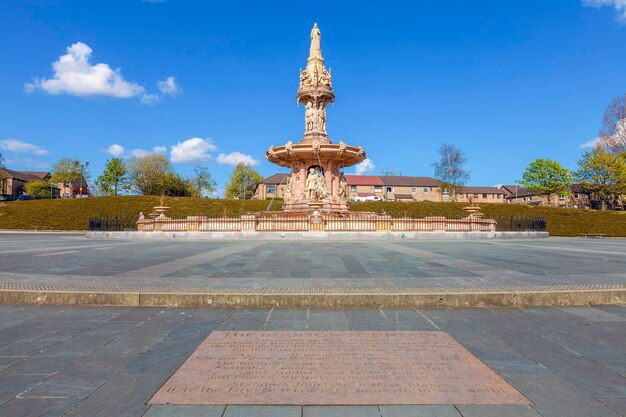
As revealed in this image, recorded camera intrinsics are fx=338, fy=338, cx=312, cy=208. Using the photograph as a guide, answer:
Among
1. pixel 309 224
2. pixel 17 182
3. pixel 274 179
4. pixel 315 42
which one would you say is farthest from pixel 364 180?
pixel 17 182

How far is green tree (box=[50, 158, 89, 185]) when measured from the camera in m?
88.2

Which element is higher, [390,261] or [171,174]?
[171,174]

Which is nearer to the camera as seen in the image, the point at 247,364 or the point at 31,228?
the point at 247,364

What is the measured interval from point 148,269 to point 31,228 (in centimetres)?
3981

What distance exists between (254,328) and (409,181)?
105375mm

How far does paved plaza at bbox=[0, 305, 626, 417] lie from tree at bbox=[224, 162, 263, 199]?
304ft

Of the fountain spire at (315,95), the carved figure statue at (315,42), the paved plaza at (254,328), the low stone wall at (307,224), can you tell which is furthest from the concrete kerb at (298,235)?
the carved figure statue at (315,42)

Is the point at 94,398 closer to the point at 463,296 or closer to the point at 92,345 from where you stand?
the point at 92,345

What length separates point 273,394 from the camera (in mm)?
2959

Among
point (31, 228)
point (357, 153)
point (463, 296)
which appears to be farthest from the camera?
point (31, 228)

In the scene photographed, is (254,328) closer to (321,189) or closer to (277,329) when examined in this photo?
(277,329)

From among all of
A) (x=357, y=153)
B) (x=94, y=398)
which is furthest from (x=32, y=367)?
(x=357, y=153)

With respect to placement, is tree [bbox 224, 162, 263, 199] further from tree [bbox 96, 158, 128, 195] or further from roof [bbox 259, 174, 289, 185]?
tree [bbox 96, 158, 128, 195]

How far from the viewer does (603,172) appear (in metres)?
58.0
